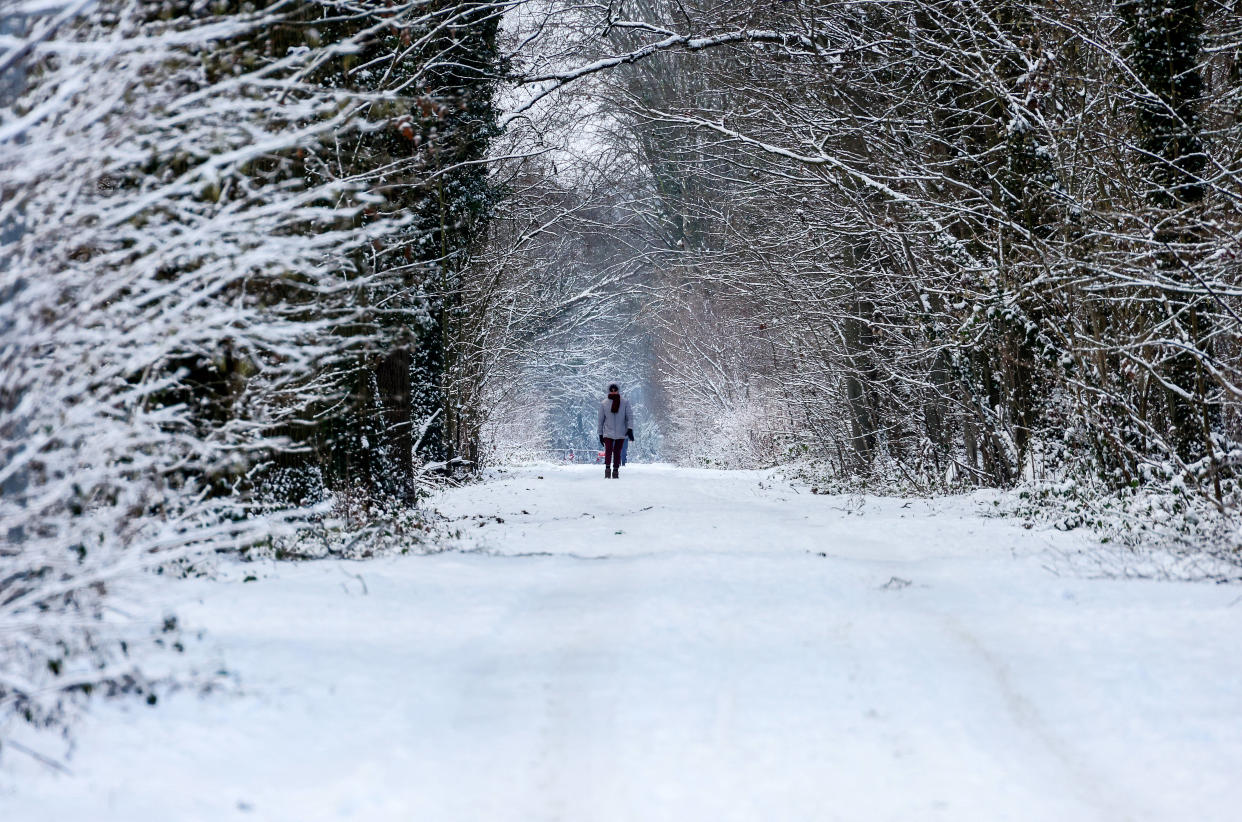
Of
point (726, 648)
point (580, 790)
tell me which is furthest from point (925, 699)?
point (580, 790)

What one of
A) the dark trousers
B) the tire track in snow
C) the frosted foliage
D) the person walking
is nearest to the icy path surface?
the tire track in snow

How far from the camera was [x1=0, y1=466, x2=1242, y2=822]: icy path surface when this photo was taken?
138 inches

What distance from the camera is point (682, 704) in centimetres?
447

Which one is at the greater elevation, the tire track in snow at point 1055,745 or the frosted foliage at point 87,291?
the frosted foliage at point 87,291

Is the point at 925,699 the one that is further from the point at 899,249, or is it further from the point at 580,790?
the point at 899,249

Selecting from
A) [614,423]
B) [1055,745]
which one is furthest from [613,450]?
[1055,745]

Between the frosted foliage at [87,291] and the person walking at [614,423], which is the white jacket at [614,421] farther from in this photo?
the frosted foliage at [87,291]

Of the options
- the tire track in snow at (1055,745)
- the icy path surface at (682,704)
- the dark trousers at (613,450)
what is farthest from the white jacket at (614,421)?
the tire track in snow at (1055,745)

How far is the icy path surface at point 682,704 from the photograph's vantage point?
11.5ft

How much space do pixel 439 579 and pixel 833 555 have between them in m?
3.07

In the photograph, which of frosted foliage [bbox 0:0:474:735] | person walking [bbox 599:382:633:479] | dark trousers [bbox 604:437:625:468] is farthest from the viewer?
person walking [bbox 599:382:633:479]

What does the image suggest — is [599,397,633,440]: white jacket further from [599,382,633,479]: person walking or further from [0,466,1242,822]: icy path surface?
[0,466,1242,822]: icy path surface

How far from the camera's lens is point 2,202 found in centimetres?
390

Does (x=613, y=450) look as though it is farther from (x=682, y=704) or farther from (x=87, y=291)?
(x=87, y=291)
